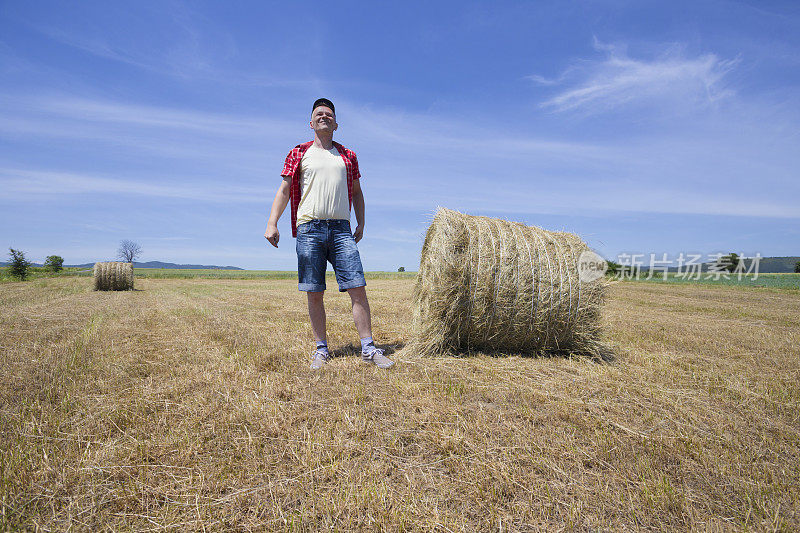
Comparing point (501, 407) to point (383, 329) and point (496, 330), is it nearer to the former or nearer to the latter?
point (496, 330)

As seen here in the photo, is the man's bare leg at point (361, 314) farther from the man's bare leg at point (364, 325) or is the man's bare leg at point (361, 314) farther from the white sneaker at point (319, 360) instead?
the white sneaker at point (319, 360)

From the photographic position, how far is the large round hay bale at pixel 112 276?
618 inches

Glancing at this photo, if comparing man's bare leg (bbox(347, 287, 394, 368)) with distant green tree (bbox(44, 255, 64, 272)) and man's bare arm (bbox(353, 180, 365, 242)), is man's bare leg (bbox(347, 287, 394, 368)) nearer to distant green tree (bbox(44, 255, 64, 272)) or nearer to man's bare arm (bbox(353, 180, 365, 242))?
man's bare arm (bbox(353, 180, 365, 242))

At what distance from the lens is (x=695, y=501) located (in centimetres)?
179

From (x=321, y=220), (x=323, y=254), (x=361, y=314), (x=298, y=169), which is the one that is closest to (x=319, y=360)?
(x=361, y=314)

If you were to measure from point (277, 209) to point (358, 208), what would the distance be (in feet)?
3.05

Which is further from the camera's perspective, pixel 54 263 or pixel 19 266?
pixel 54 263

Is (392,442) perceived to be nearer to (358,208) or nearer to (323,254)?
(323,254)

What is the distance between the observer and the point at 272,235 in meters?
4.09

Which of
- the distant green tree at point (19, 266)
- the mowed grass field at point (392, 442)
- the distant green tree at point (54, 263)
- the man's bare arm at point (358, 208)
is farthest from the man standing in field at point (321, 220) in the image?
the distant green tree at point (54, 263)

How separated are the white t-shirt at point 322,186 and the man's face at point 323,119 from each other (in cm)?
22

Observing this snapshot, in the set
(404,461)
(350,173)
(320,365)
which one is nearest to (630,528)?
(404,461)

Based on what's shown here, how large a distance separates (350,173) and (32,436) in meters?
3.28

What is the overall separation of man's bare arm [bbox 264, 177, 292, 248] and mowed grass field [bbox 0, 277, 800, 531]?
1242mm
